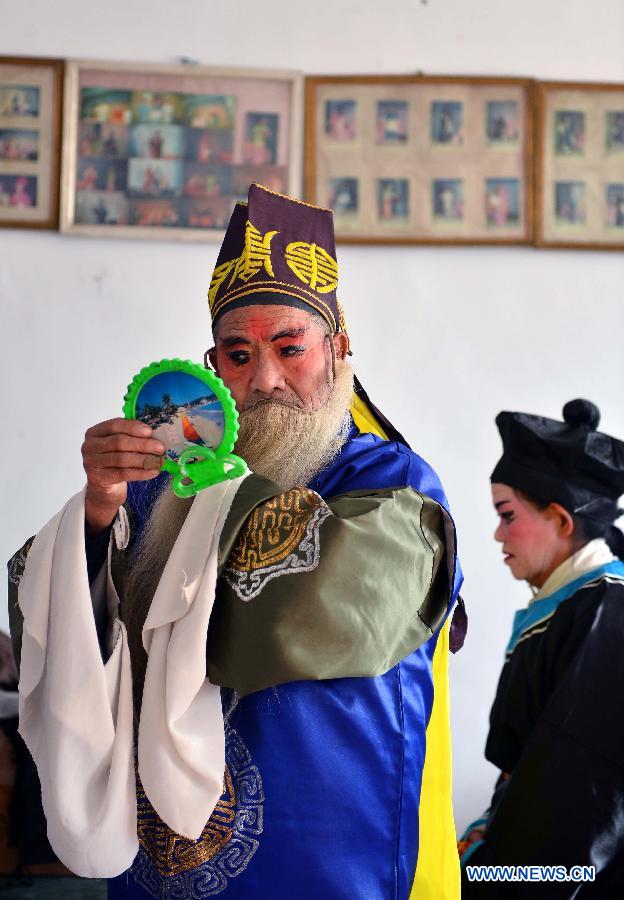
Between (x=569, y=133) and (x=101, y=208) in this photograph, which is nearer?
(x=101, y=208)

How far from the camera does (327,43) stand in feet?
13.1

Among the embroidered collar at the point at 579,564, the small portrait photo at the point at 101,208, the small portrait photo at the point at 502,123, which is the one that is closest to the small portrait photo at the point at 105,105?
the small portrait photo at the point at 101,208

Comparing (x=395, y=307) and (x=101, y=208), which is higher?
(x=101, y=208)

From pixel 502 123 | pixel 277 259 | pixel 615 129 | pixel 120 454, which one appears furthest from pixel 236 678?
pixel 615 129

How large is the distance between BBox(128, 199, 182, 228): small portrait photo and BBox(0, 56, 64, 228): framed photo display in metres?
0.29

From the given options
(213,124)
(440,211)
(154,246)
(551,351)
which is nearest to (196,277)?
(154,246)

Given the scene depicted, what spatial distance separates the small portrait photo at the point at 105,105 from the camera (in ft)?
12.9

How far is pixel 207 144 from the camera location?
3.97 metres

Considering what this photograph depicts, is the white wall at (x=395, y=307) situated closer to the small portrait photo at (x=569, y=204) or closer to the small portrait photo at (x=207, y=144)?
the small portrait photo at (x=569, y=204)

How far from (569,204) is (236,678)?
3.12 meters

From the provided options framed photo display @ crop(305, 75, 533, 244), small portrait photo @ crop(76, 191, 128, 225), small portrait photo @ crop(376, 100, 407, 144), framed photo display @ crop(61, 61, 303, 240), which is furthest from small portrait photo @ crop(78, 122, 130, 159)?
small portrait photo @ crop(376, 100, 407, 144)

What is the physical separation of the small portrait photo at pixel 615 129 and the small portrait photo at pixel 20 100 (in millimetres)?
2213

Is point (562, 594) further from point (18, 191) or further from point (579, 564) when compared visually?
point (18, 191)

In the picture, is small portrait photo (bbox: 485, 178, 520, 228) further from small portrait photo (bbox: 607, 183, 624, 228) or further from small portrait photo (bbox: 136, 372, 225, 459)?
small portrait photo (bbox: 136, 372, 225, 459)
